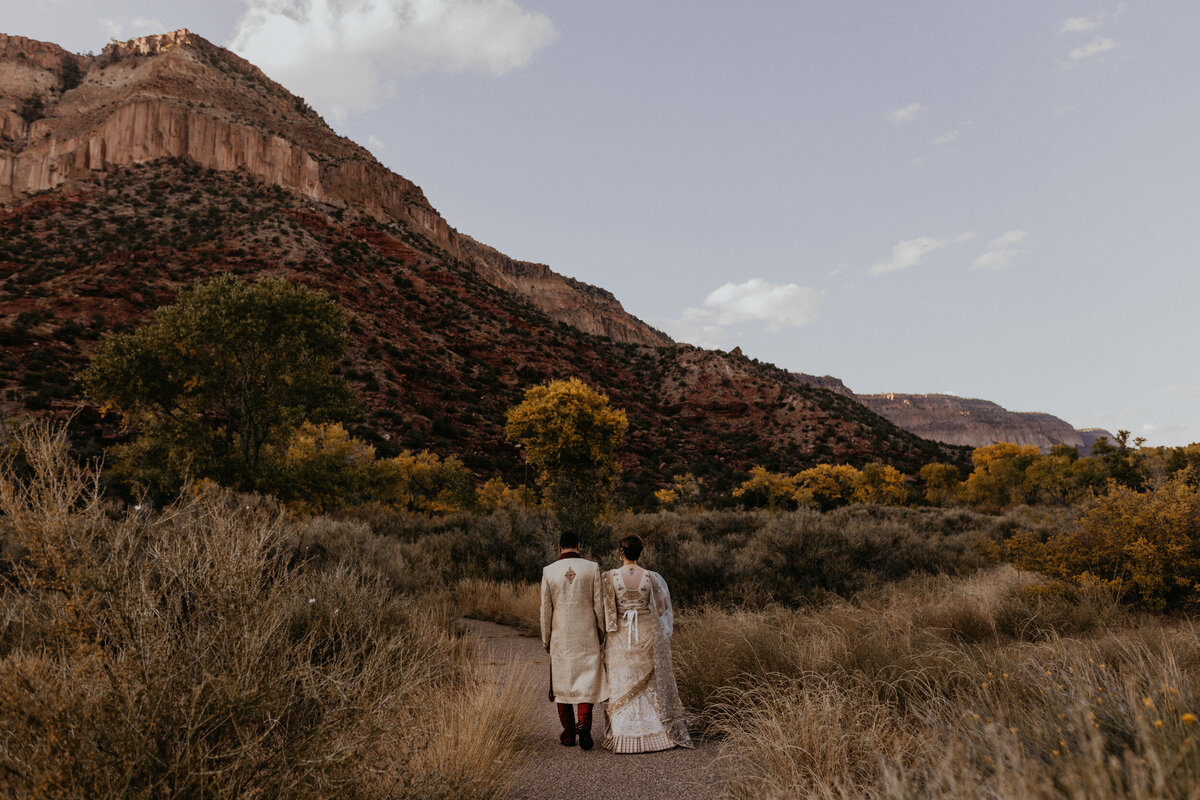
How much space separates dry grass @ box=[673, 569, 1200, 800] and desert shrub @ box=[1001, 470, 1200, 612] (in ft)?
1.68

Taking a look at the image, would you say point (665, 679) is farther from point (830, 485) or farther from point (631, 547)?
point (830, 485)

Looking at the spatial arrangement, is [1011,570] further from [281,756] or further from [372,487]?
[372,487]

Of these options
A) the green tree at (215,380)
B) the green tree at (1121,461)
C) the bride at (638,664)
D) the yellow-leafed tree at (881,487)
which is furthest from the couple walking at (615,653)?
the yellow-leafed tree at (881,487)

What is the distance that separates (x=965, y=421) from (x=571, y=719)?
148 metres

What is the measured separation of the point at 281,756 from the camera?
8.07 feet

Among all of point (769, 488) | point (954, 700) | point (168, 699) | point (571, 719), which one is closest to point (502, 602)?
point (571, 719)

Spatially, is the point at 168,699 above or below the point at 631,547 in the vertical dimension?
below

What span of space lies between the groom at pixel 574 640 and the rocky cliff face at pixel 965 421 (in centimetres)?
13043

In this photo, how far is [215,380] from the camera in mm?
16062

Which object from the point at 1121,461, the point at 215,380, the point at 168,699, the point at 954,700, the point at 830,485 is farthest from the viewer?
the point at 830,485

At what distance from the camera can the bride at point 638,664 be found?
479 centimetres

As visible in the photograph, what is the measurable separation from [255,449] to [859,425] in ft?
140

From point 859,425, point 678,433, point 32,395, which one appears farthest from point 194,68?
point 859,425

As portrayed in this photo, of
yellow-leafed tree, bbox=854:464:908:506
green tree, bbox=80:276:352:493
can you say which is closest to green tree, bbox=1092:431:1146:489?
yellow-leafed tree, bbox=854:464:908:506
